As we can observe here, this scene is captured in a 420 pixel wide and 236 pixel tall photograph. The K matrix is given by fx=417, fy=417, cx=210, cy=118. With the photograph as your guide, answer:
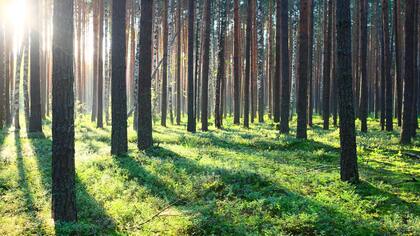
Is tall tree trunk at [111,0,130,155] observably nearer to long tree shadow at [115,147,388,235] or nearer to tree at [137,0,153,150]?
tree at [137,0,153,150]

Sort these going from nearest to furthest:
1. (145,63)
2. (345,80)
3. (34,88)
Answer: (345,80) → (145,63) → (34,88)

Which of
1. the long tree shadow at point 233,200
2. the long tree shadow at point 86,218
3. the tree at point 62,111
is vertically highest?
the tree at point 62,111

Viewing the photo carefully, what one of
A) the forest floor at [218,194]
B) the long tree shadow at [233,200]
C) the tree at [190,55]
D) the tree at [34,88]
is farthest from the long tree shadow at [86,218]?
the tree at [34,88]

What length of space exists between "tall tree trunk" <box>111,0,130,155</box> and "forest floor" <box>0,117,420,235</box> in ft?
3.21

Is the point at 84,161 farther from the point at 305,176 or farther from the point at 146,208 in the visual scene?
the point at 305,176

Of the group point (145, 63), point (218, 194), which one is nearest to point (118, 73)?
point (145, 63)

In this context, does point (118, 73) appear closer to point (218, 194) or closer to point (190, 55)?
point (218, 194)

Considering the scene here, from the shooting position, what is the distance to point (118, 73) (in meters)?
12.6

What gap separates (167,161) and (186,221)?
4.61 meters

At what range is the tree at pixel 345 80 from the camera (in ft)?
28.0

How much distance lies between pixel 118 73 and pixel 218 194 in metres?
5.94

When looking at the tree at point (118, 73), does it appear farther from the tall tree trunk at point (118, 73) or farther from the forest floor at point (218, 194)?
the forest floor at point (218, 194)

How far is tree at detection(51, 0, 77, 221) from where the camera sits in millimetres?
7039

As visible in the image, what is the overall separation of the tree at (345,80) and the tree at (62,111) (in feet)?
17.3
